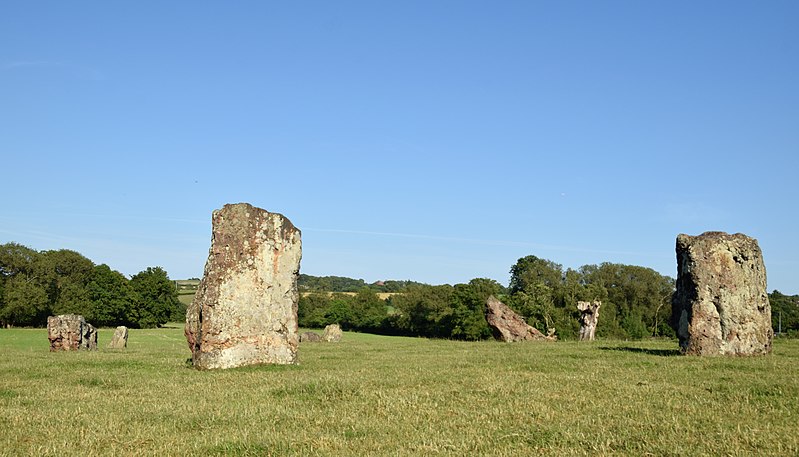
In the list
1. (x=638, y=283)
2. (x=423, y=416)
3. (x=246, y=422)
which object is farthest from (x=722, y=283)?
(x=638, y=283)

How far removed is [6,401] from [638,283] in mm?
72961

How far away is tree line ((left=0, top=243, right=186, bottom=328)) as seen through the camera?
240 feet

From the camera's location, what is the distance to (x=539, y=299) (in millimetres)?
63250

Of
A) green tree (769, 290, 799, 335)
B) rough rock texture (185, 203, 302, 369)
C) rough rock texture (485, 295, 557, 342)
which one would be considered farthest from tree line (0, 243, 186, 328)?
green tree (769, 290, 799, 335)

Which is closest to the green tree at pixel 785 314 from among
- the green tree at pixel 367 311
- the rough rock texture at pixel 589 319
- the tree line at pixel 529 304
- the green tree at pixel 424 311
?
the tree line at pixel 529 304

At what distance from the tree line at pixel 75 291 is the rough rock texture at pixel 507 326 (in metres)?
55.7

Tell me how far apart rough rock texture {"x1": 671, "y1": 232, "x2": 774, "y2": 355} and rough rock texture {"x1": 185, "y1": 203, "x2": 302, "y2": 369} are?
38.1 ft

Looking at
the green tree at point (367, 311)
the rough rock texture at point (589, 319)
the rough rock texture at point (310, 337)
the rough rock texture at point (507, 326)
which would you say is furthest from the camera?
the green tree at point (367, 311)

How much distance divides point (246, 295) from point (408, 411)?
8424 mm

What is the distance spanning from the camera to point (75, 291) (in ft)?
257

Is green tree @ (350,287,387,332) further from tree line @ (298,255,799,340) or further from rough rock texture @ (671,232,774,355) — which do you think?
rough rock texture @ (671,232,774,355)

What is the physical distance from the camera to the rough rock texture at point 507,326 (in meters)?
36.8

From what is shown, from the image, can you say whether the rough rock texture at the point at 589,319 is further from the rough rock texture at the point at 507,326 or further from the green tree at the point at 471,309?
the green tree at the point at 471,309

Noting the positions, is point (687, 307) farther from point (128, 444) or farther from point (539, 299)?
point (539, 299)
